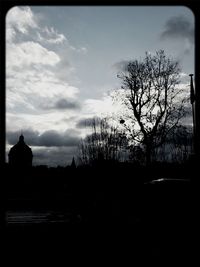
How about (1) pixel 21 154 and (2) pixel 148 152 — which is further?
(1) pixel 21 154

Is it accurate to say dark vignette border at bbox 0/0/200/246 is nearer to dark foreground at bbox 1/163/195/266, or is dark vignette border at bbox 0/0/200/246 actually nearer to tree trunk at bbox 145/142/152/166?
dark foreground at bbox 1/163/195/266

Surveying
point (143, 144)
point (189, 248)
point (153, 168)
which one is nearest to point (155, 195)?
point (189, 248)

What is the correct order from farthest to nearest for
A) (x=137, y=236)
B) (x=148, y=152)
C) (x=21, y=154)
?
(x=21, y=154) → (x=148, y=152) → (x=137, y=236)

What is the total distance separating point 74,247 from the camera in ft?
22.6
